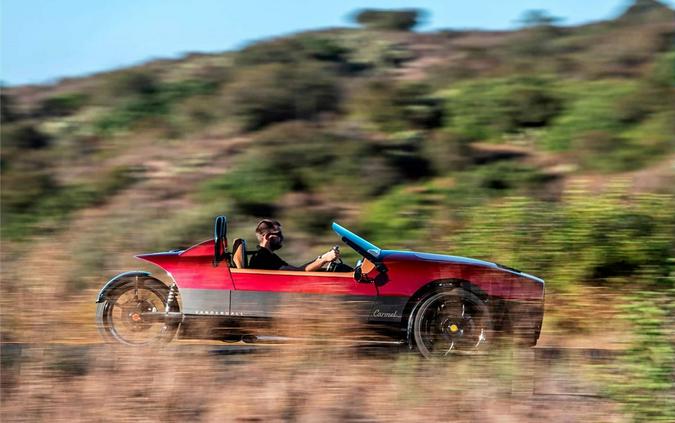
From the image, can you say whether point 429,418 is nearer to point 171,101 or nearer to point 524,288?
point 524,288

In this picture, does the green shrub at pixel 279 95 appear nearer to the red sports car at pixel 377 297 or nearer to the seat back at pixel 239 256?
the seat back at pixel 239 256

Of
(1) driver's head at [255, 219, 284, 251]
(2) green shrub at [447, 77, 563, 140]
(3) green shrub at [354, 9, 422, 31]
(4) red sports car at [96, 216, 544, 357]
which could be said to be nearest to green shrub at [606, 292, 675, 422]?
(4) red sports car at [96, 216, 544, 357]

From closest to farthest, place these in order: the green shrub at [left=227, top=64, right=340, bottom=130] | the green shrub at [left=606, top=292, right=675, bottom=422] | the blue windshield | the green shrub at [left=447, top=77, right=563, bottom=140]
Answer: the green shrub at [left=606, top=292, right=675, bottom=422] → the blue windshield → the green shrub at [left=447, top=77, right=563, bottom=140] → the green shrub at [left=227, top=64, right=340, bottom=130]

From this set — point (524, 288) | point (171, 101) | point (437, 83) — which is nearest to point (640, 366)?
point (524, 288)

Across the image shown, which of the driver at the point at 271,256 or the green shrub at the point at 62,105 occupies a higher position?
the green shrub at the point at 62,105

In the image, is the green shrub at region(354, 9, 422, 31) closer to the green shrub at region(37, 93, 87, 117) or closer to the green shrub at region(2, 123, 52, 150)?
the green shrub at region(37, 93, 87, 117)

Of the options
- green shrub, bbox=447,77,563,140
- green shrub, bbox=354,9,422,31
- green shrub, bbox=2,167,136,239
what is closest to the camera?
green shrub, bbox=2,167,136,239

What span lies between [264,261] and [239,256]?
0.22 m

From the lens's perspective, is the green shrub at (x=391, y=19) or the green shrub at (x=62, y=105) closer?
the green shrub at (x=62, y=105)

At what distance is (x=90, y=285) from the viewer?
984cm

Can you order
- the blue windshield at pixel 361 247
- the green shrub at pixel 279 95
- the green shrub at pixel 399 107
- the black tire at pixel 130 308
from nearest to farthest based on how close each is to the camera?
the blue windshield at pixel 361 247 < the black tire at pixel 130 308 < the green shrub at pixel 399 107 < the green shrub at pixel 279 95

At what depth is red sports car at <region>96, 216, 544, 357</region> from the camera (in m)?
7.70

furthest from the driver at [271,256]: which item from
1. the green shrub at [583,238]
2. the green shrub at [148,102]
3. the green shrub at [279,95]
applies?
the green shrub at [148,102]

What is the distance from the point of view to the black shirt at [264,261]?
7.98 m
